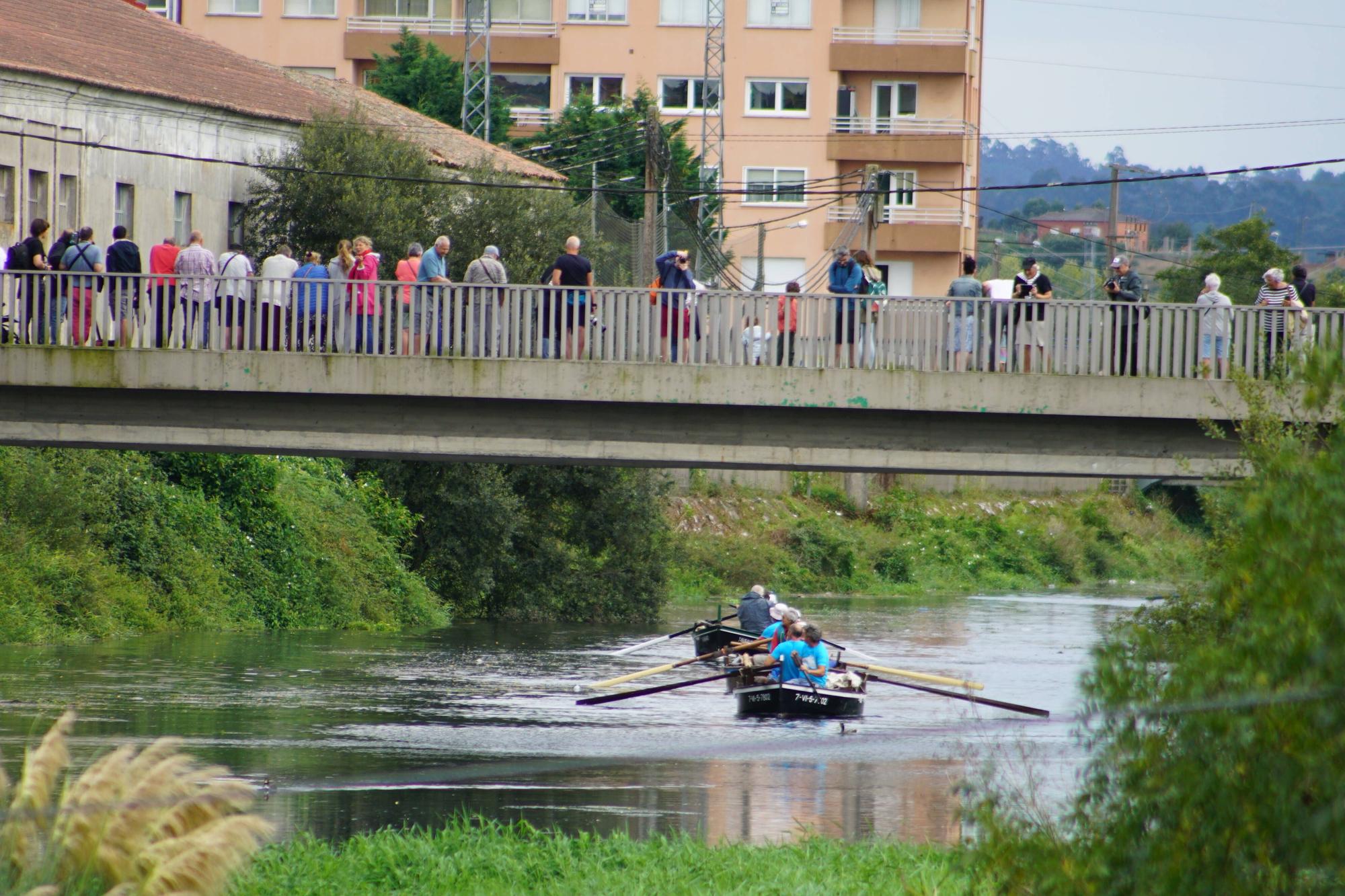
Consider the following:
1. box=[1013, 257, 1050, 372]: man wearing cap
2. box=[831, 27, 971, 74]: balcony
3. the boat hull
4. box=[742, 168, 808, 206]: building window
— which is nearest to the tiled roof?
box=[742, 168, 808, 206]: building window

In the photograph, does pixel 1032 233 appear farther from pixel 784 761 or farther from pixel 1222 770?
pixel 1222 770

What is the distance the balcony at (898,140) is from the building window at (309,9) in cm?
2019

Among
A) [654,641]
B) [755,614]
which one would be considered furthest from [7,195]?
[755,614]

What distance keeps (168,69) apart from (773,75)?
Answer: 31.6m

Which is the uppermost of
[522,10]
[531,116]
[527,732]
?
[522,10]

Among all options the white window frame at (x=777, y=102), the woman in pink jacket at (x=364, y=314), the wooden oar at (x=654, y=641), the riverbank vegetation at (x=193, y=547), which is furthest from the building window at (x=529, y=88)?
the woman in pink jacket at (x=364, y=314)

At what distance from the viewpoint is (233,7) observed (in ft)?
229

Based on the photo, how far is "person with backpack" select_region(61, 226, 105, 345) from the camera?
2070 cm

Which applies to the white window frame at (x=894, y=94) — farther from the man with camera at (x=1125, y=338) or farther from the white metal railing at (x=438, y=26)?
the man with camera at (x=1125, y=338)

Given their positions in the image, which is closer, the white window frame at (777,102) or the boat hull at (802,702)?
the boat hull at (802,702)

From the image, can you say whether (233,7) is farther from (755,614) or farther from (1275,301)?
(1275,301)

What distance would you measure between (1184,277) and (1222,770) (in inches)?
2815

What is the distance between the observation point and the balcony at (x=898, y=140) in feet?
214

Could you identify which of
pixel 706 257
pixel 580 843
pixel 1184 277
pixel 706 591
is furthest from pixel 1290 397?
pixel 1184 277
